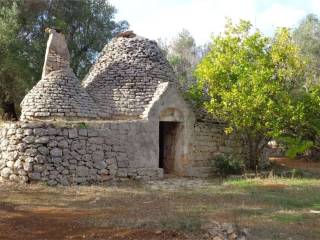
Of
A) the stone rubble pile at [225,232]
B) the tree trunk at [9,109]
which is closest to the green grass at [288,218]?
the stone rubble pile at [225,232]

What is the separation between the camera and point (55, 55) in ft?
45.8

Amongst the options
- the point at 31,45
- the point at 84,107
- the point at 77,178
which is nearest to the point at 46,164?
the point at 77,178

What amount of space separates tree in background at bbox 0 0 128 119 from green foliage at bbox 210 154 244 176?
890cm

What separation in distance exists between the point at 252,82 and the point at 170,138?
10.7 feet

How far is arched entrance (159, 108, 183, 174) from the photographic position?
1395cm

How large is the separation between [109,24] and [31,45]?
14.8 ft

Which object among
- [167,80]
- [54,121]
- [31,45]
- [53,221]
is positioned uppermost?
[31,45]

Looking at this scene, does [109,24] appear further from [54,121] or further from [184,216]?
[184,216]

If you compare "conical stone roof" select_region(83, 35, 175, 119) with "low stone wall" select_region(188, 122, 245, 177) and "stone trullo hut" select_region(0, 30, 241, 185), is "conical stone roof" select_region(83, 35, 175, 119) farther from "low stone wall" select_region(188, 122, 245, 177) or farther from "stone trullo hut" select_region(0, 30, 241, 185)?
"low stone wall" select_region(188, 122, 245, 177)

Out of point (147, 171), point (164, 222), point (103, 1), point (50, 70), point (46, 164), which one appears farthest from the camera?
point (103, 1)

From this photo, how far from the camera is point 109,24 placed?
73.9 feet

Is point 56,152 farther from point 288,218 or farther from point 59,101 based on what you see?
point 288,218

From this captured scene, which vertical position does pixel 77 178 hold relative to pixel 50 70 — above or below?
below

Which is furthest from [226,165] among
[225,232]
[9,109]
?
[9,109]
